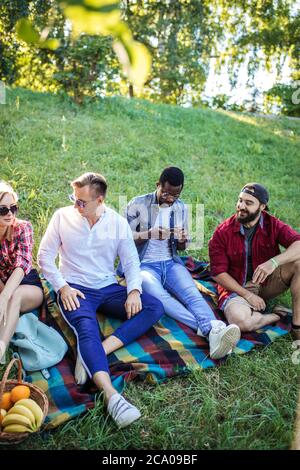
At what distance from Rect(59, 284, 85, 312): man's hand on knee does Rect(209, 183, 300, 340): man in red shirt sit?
128 cm

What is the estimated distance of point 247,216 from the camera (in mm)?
3717

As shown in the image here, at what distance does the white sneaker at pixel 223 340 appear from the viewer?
3.10 meters

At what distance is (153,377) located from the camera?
302 centimetres

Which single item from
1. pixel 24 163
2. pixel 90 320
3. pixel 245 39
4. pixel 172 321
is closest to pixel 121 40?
pixel 90 320

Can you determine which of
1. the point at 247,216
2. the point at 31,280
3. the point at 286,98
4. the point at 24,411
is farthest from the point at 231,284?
the point at 286,98

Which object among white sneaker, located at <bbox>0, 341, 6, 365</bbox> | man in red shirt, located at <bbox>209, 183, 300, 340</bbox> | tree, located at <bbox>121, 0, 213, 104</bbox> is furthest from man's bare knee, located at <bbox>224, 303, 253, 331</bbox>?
tree, located at <bbox>121, 0, 213, 104</bbox>

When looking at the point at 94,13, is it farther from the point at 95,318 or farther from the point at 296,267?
the point at 296,267

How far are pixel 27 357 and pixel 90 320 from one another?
1.61 ft

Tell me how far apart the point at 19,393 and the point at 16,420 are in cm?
21

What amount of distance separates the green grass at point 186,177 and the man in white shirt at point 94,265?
1.81 feet

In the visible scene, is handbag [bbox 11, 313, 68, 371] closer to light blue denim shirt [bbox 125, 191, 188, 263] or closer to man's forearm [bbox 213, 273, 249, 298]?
light blue denim shirt [bbox 125, 191, 188, 263]

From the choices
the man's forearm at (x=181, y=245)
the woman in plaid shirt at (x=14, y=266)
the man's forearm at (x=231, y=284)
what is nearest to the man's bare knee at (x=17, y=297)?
the woman in plaid shirt at (x=14, y=266)

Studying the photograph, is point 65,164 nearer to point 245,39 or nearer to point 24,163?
point 24,163
